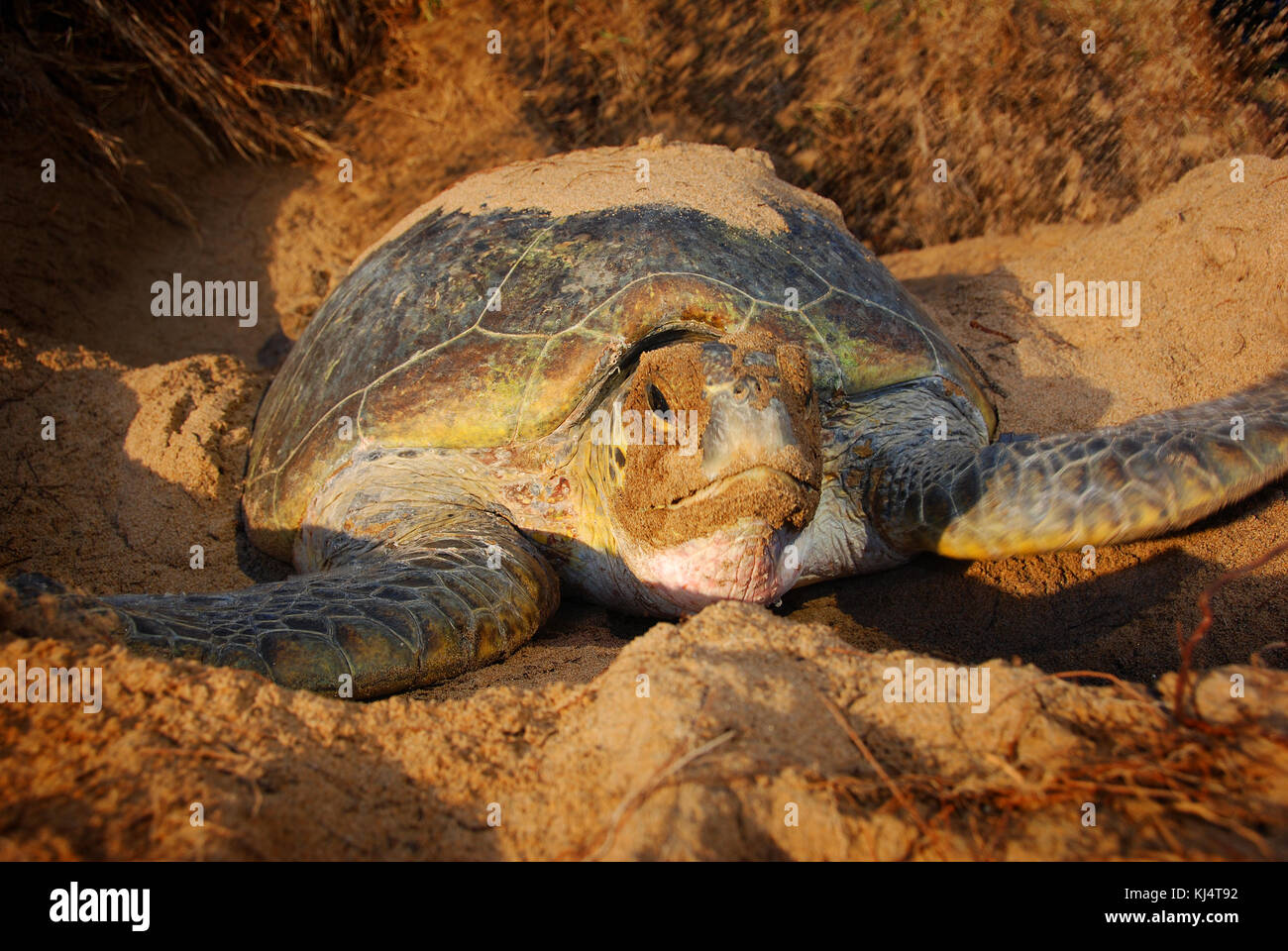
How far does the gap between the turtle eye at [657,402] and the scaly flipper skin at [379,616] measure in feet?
2.27

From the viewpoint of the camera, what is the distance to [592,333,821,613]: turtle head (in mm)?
2139

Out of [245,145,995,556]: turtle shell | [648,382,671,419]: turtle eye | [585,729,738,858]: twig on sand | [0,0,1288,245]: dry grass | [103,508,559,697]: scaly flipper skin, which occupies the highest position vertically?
[0,0,1288,245]: dry grass

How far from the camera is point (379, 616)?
208 cm

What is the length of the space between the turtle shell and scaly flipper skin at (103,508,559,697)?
50 cm

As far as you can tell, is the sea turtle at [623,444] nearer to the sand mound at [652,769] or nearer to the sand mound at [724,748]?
the sand mound at [724,748]

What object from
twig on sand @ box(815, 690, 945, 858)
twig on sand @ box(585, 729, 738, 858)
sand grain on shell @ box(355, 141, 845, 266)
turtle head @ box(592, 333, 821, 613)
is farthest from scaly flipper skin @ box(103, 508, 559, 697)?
sand grain on shell @ box(355, 141, 845, 266)

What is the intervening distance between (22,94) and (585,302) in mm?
3944

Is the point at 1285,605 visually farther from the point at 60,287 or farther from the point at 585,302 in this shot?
the point at 60,287

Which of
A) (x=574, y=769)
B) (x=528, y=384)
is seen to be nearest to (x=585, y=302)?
(x=528, y=384)

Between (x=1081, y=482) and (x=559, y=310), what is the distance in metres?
1.85

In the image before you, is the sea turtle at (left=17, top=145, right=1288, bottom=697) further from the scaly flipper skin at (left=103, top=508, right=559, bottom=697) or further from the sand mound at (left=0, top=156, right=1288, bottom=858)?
the sand mound at (left=0, top=156, right=1288, bottom=858)

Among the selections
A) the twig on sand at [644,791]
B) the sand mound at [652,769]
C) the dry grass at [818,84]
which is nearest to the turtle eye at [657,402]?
the sand mound at [652,769]

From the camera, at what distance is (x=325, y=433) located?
3.03 metres

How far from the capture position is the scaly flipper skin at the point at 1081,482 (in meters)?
2.39
